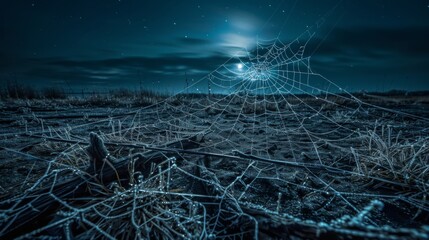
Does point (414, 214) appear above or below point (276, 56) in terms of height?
below

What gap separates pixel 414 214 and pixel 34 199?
1.96m

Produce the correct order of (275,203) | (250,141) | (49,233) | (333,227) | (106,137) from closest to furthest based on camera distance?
(333,227), (49,233), (275,203), (106,137), (250,141)

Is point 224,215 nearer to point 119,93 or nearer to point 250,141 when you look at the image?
point 250,141

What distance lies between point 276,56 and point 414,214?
9.68 feet

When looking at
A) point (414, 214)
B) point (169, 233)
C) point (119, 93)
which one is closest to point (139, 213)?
point (169, 233)

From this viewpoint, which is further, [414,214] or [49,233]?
[414,214]

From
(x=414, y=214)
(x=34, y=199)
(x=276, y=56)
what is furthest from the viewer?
(x=276, y=56)

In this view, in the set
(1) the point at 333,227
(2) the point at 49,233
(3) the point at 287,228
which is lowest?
(2) the point at 49,233

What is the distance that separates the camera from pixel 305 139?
275cm

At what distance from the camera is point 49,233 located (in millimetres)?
814

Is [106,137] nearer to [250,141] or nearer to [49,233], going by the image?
[49,233]

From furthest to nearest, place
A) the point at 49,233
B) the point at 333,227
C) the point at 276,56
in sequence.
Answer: the point at 276,56 → the point at 49,233 → the point at 333,227

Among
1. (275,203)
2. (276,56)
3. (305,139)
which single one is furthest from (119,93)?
(275,203)

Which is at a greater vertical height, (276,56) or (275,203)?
(276,56)
